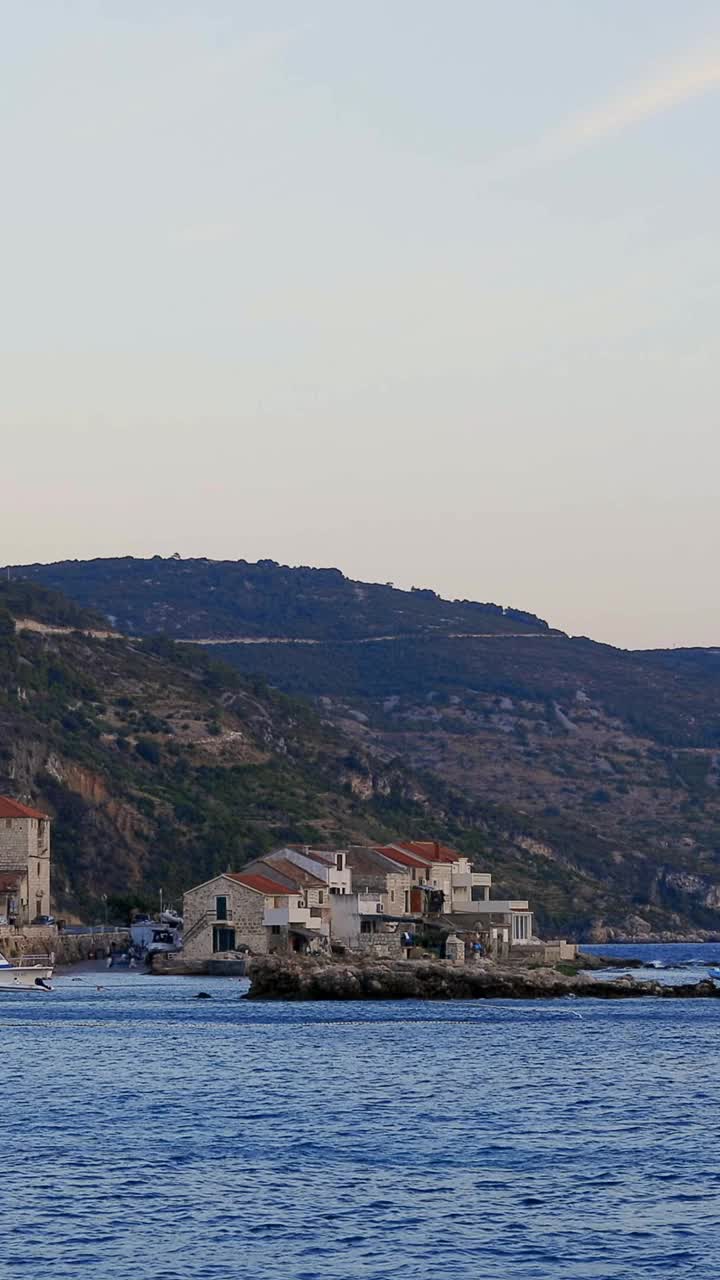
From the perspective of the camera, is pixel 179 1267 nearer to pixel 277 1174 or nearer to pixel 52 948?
pixel 277 1174

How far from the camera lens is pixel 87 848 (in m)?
171

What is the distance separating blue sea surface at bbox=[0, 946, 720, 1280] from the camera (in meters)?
38.5

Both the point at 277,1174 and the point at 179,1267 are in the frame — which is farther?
the point at 277,1174

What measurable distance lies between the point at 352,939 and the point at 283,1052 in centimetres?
5734

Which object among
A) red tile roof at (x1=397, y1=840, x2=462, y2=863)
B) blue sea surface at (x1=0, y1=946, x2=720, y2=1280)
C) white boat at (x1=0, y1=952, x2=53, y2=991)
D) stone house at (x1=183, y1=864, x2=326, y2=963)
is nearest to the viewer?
blue sea surface at (x1=0, y1=946, x2=720, y2=1280)

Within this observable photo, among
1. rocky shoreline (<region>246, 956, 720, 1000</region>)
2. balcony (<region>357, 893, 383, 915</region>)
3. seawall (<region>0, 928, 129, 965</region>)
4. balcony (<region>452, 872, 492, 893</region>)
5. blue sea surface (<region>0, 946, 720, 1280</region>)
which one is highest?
balcony (<region>452, 872, 492, 893</region>)

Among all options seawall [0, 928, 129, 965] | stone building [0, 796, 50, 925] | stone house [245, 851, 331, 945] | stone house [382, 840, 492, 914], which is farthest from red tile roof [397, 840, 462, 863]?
stone building [0, 796, 50, 925]

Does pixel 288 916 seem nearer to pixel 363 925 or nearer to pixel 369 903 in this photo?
pixel 363 925

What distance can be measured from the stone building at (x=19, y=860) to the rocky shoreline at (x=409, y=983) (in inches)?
1428

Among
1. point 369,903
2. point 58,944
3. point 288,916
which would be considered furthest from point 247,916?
point 58,944

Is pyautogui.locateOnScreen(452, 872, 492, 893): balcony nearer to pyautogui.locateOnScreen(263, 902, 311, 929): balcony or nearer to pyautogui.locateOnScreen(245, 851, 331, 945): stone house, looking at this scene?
pyautogui.locateOnScreen(245, 851, 331, 945): stone house

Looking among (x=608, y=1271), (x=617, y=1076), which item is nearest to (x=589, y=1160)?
(x=608, y=1271)

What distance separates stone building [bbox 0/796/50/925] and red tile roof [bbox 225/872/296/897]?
745 inches

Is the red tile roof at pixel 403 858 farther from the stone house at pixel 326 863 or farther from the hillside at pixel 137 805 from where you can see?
the hillside at pixel 137 805
